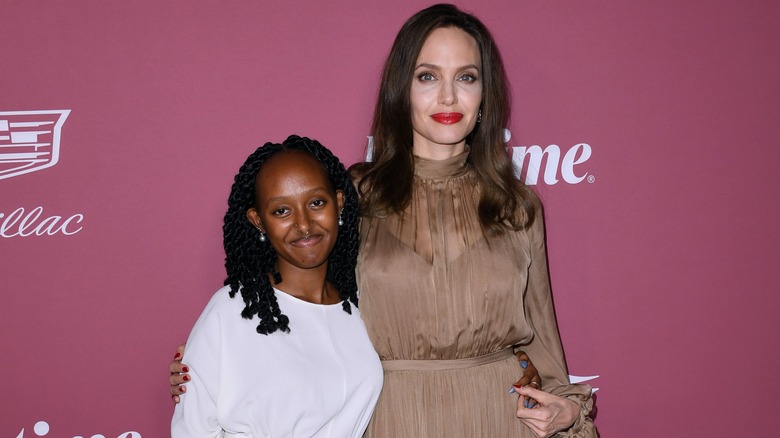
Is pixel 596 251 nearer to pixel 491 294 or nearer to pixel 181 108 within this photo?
pixel 491 294

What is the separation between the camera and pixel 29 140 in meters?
2.33

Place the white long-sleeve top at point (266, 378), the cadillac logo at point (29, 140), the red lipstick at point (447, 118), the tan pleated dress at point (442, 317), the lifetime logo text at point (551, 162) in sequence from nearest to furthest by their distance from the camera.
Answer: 1. the white long-sleeve top at point (266, 378)
2. the tan pleated dress at point (442, 317)
3. the red lipstick at point (447, 118)
4. the cadillac logo at point (29, 140)
5. the lifetime logo text at point (551, 162)

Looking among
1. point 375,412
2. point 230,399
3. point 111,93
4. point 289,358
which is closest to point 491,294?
point 375,412

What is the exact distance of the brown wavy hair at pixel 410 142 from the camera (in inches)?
82.1

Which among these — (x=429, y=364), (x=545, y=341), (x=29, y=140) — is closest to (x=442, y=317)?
(x=429, y=364)

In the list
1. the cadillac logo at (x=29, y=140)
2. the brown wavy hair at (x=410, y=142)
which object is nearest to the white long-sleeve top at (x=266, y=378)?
the brown wavy hair at (x=410, y=142)

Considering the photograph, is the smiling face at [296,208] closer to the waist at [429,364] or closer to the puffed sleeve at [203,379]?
the puffed sleeve at [203,379]

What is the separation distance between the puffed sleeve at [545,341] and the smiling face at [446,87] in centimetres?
35

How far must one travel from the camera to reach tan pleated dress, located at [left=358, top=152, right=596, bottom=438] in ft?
6.41

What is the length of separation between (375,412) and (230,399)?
457 mm

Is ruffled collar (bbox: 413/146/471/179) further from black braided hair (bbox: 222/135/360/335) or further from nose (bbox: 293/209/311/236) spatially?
nose (bbox: 293/209/311/236)

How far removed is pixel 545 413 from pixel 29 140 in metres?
1.71

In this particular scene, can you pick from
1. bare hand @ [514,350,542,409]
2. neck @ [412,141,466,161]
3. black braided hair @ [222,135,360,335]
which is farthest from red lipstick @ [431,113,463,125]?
bare hand @ [514,350,542,409]

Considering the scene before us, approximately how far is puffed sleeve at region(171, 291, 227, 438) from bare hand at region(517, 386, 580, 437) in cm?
80
